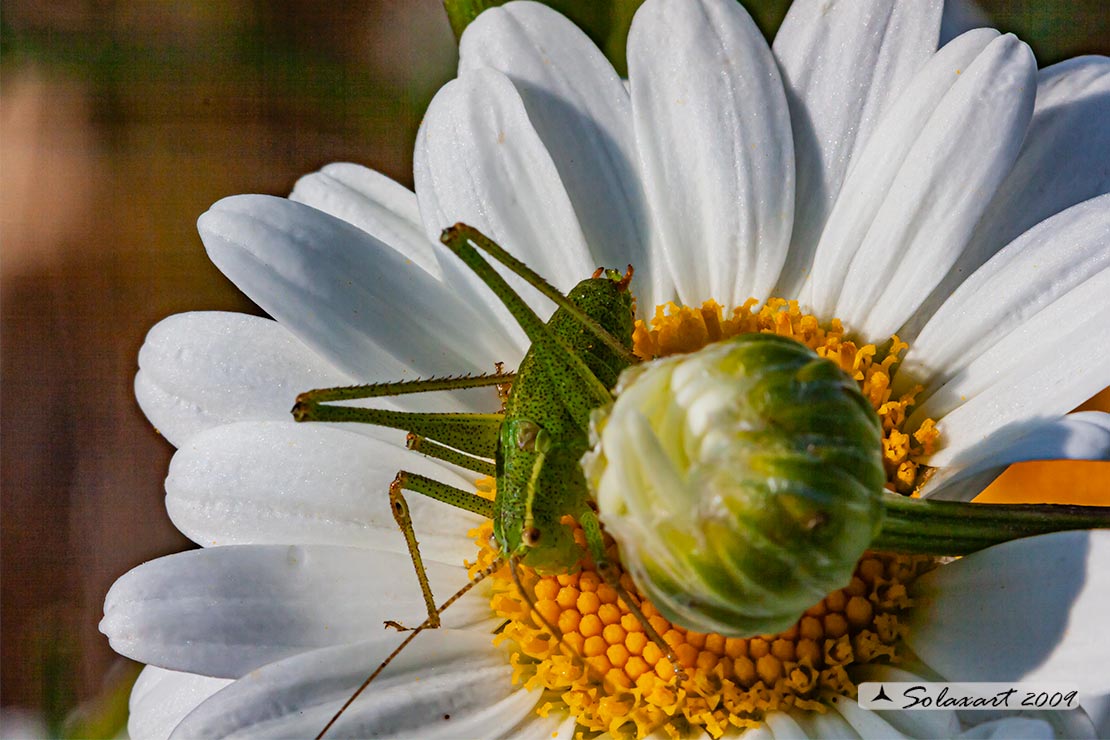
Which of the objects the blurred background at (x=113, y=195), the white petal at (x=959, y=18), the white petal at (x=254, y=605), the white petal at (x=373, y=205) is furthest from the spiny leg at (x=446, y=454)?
the blurred background at (x=113, y=195)

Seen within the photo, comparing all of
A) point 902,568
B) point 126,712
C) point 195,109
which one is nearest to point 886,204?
point 902,568

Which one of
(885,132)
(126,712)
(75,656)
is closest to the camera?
(885,132)

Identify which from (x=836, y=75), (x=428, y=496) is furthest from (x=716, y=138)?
(x=428, y=496)

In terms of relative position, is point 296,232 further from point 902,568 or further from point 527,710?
point 902,568

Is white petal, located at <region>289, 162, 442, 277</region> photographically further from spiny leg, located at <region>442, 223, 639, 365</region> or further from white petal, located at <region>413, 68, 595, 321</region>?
spiny leg, located at <region>442, 223, 639, 365</region>

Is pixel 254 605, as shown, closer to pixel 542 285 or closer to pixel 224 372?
pixel 224 372

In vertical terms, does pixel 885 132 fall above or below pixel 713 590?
above

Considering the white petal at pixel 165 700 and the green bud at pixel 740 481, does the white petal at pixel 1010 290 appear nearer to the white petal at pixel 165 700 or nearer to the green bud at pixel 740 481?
the green bud at pixel 740 481
